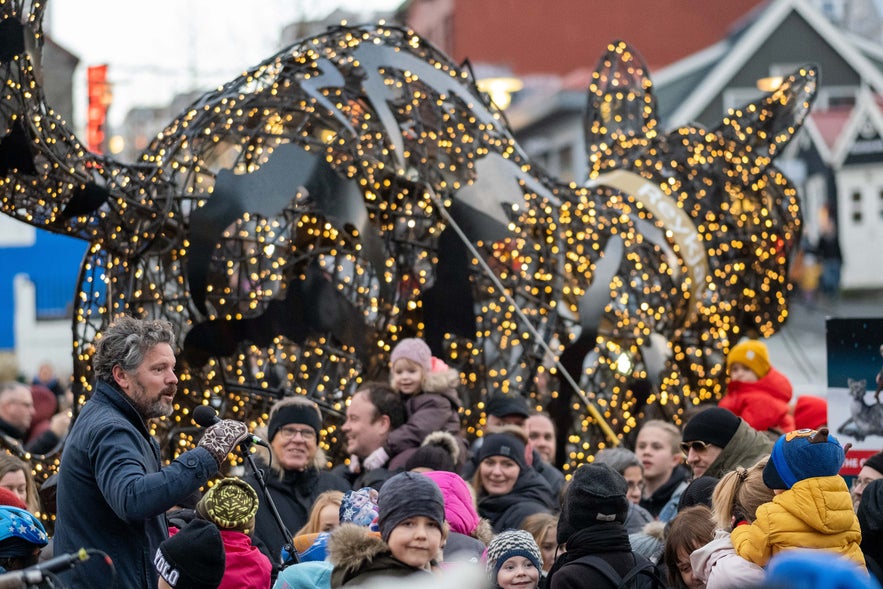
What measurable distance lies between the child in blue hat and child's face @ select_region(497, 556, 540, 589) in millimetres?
1093

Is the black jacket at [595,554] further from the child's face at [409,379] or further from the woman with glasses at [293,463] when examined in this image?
the child's face at [409,379]

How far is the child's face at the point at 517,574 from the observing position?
5688mm

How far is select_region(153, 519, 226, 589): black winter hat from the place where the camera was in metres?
4.92

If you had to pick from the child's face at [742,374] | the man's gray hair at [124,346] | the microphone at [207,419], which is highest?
the man's gray hair at [124,346]

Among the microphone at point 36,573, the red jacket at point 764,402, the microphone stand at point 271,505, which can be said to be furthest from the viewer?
the red jacket at point 764,402

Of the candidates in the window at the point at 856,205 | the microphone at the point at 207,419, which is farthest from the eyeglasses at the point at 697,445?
the window at the point at 856,205

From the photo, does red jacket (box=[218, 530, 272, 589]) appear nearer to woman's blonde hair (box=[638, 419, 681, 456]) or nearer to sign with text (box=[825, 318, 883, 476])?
woman's blonde hair (box=[638, 419, 681, 456])

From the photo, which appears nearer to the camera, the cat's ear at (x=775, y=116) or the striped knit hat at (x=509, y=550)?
the striped knit hat at (x=509, y=550)

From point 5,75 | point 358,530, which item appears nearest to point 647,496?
point 358,530

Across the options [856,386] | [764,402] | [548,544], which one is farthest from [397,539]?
[764,402]

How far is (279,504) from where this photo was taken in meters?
7.16

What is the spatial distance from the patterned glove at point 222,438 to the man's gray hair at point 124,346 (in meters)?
0.40

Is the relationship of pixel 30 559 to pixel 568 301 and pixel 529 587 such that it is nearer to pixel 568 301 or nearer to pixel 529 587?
pixel 529 587

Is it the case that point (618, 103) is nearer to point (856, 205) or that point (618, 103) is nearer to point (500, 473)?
point (500, 473)
